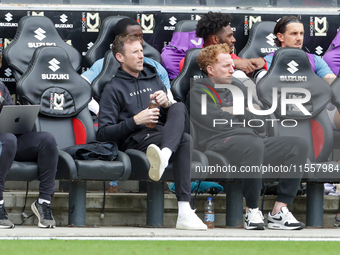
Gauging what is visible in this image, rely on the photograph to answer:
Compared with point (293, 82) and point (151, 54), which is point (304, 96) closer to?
Result: point (293, 82)

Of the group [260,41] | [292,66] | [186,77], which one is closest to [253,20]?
[260,41]

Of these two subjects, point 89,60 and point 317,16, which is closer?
point 89,60

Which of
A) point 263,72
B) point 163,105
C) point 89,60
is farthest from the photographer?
point 89,60

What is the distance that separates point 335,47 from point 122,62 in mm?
1956

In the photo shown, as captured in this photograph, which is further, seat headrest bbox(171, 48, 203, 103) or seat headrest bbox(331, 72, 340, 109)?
seat headrest bbox(331, 72, 340, 109)

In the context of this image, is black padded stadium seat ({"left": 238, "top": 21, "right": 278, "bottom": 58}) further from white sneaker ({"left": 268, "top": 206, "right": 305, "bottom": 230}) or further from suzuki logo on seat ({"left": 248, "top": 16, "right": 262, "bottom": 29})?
white sneaker ({"left": 268, "top": 206, "right": 305, "bottom": 230})

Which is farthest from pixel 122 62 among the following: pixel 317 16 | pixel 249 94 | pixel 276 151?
pixel 317 16

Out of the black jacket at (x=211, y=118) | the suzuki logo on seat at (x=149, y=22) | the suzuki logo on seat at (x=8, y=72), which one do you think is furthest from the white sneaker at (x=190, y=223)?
the suzuki logo on seat at (x=149, y=22)

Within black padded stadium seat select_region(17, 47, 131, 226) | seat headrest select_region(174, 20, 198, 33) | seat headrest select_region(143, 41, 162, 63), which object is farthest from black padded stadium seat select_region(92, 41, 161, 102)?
seat headrest select_region(174, 20, 198, 33)

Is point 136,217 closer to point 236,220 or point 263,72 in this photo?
point 236,220

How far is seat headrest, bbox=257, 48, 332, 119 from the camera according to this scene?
4.04 meters

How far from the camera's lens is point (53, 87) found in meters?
3.88

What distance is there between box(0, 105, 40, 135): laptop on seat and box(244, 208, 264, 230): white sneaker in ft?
4.39

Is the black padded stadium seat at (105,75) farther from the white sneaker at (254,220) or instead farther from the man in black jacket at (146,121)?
the white sneaker at (254,220)
